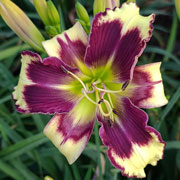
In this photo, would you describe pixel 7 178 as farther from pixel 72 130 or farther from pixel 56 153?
pixel 72 130

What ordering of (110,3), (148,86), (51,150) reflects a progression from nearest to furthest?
1. (148,86)
2. (110,3)
3. (51,150)

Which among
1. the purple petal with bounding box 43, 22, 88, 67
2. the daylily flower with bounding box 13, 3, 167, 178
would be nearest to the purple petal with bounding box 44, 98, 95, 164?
the daylily flower with bounding box 13, 3, 167, 178

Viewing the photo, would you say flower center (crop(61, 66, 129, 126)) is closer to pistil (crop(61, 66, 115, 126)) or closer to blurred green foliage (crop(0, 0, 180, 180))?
pistil (crop(61, 66, 115, 126))

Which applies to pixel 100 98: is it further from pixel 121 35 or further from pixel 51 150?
pixel 51 150

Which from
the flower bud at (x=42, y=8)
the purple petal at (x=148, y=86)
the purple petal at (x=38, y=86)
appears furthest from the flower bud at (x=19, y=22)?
the purple petal at (x=148, y=86)

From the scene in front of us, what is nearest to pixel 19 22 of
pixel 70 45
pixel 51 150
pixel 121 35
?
pixel 70 45

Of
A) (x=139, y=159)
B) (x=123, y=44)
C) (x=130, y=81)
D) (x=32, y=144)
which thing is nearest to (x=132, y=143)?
(x=139, y=159)
